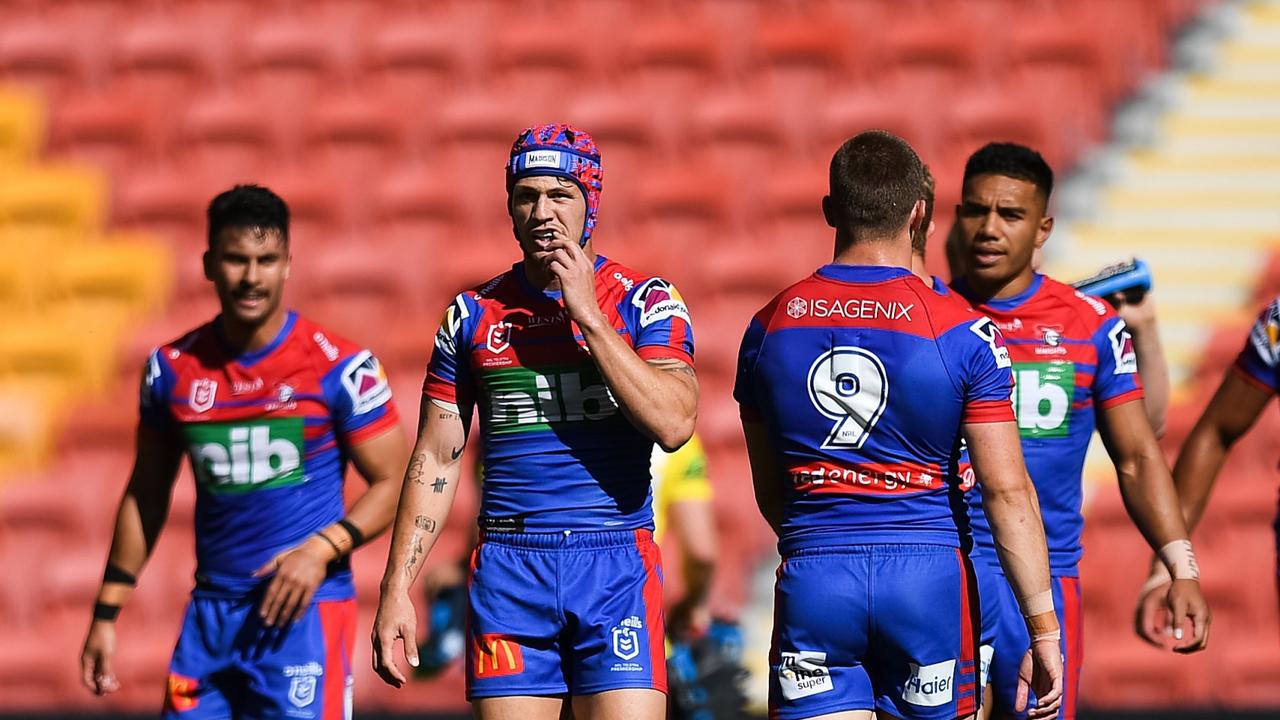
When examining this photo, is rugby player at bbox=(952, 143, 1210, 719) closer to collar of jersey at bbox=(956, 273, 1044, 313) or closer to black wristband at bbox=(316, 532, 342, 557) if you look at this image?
collar of jersey at bbox=(956, 273, 1044, 313)

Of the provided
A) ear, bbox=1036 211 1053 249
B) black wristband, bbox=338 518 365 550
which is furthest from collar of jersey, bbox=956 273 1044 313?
black wristband, bbox=338 518 365 550

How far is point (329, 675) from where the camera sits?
532cm

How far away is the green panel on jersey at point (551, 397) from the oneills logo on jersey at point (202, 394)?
1370mm

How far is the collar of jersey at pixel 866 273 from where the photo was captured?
4.19 metres

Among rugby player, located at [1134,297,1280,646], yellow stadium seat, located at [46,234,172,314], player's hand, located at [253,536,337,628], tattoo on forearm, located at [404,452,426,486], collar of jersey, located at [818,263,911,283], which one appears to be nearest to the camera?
collar of jersey, located at [818,263,911,283]

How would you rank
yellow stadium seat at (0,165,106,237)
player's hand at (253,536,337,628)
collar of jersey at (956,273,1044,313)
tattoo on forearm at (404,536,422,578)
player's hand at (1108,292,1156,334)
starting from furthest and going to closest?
yellow stadium seat at (0,165,106,237) → player's hand at (1108,292,1156,334) → collar of jersey at (956,273,1044,313) → player's hand at (253,536,337,628) → tattoo on forearm at (404,536,422,578)

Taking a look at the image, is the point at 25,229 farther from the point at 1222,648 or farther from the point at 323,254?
the point at 1222,648

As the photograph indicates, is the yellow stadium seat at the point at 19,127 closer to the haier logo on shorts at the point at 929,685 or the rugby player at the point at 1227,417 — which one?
the rugby player at the point at 1227,417

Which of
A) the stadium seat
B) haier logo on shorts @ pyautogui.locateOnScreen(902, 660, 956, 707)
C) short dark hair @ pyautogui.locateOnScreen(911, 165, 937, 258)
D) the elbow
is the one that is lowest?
haier logo on shorts @ pyautogui.locateOnScreen(902, 660, 956, 707)

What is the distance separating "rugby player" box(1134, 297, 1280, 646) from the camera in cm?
559

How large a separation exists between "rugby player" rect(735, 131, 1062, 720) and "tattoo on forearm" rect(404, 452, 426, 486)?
990 mm

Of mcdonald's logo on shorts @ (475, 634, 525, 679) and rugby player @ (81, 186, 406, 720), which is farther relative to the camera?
rugby player @ (81, 186, 406, 720)

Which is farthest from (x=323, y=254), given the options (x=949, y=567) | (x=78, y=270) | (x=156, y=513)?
(x=949, y=567)

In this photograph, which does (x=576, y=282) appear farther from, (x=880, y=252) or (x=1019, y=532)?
(x=1019, y=532)
